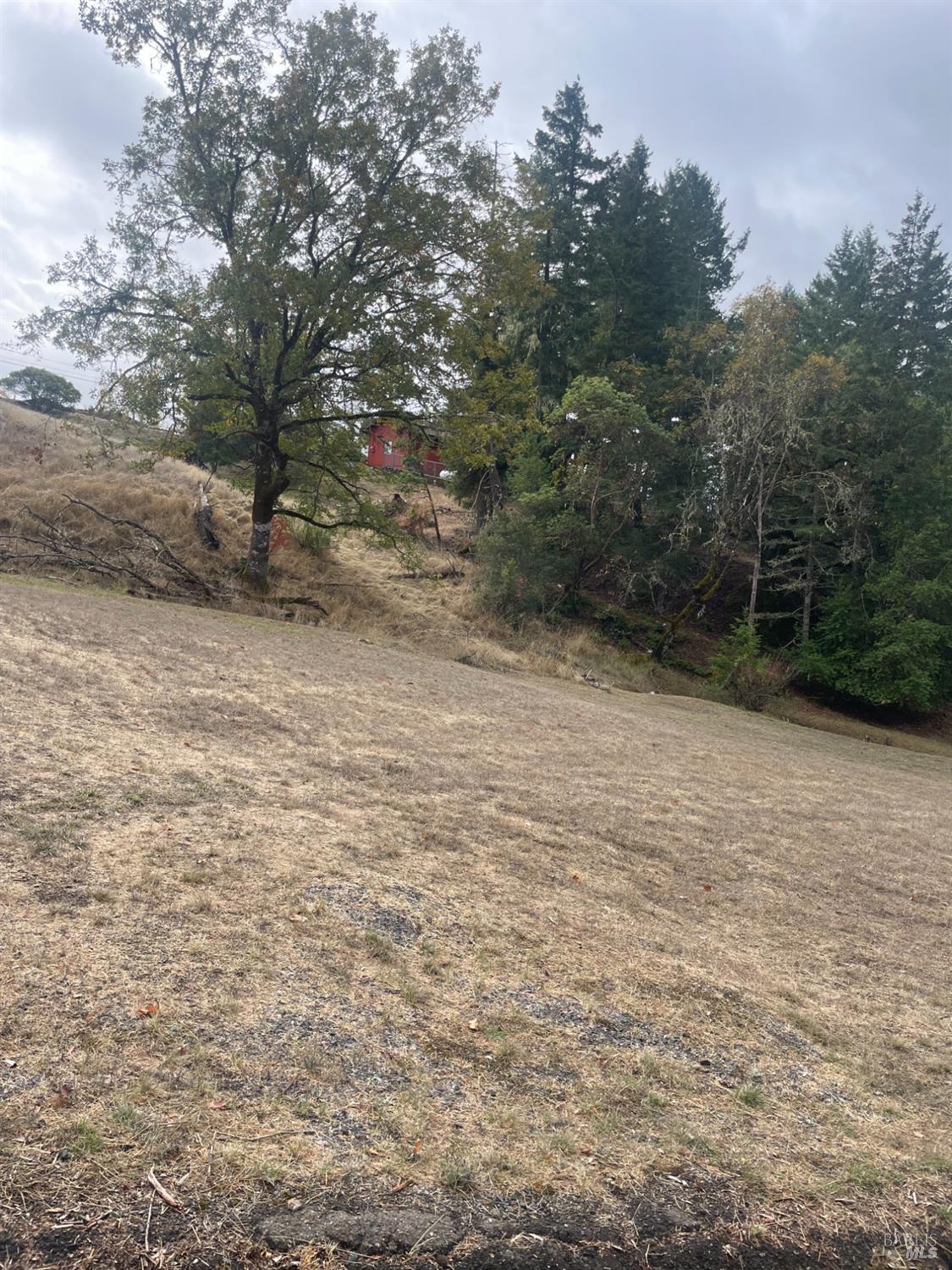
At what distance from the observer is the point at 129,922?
10.5 feet

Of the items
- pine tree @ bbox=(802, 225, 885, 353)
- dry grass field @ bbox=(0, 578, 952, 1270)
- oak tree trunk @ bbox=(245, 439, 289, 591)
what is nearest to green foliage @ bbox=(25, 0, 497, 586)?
oak tree trunk @ bbox=(245, 439, 289, 591)

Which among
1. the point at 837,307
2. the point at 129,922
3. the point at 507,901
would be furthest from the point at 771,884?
the point at 837,307

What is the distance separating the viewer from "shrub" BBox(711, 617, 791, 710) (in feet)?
72.0

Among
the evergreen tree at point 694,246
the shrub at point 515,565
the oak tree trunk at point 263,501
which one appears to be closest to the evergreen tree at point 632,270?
the evergreen tree at point 694,246

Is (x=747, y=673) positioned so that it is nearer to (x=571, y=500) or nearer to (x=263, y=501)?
(x=571, y=500)

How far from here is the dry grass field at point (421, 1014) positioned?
210 centimetres

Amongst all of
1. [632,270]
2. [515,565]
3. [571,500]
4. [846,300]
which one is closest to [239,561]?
[515,565]

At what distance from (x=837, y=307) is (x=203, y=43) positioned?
96.2 feet

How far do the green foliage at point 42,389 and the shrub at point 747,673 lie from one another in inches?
901

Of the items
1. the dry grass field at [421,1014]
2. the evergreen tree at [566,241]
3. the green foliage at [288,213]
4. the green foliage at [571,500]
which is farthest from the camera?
the evergreen tree at [566,241]

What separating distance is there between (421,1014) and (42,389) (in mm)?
31827

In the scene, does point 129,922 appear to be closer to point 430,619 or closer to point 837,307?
point 430,619

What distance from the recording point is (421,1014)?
3.08 metres

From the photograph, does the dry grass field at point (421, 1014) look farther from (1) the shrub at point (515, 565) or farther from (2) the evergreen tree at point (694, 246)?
(2) the evergreen tree at point (694, 246)
